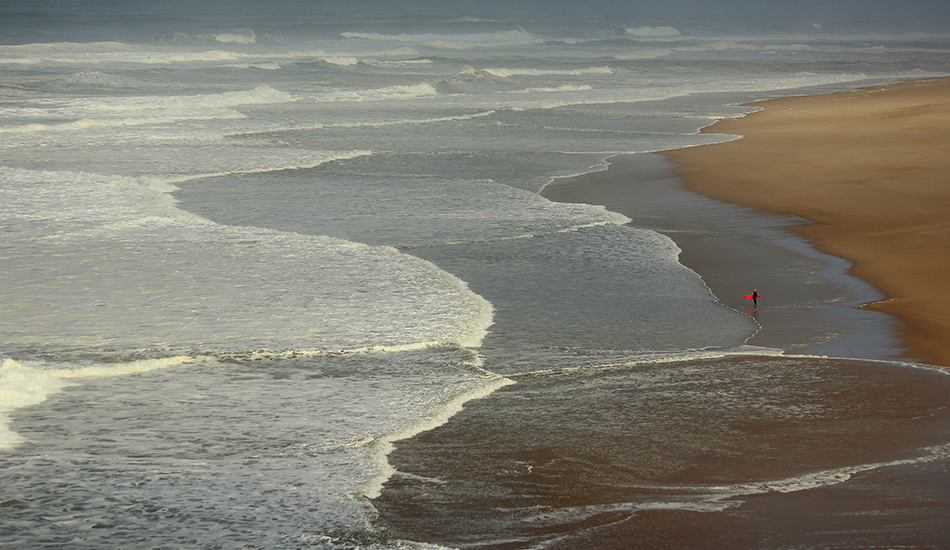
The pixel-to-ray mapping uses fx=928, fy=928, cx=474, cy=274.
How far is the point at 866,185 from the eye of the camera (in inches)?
424

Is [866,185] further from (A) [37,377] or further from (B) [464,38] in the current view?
(B) [464,38]

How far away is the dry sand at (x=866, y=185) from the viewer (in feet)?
22.5

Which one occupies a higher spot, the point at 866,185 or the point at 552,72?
the point at 552,72

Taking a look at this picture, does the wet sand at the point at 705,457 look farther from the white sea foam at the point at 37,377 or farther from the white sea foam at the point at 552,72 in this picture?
the white sea foam at the point at 552,72

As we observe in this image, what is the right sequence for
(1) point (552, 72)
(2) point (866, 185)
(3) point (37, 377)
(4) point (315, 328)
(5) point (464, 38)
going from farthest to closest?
(5) point (464, 38), (1) point (552, 72), (2) point (866, 185), (4) point (315, 328), (3) point (37, 377)

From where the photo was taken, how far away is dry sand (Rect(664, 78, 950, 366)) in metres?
6.84

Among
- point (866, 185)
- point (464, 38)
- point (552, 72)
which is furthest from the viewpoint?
point (464, 38)

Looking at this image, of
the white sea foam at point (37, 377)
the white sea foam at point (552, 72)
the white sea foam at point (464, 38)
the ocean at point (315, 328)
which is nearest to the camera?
the ocean at point (315, 328)

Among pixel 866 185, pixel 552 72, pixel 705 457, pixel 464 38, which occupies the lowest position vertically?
pixel 705 457

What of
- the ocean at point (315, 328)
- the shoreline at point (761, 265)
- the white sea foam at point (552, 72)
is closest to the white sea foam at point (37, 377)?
the ocean at point (315, 328)

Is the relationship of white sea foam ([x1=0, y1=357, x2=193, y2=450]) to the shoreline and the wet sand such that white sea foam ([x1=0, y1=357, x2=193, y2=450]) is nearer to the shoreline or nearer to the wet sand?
the wet sand

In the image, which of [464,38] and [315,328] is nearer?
[315,328]

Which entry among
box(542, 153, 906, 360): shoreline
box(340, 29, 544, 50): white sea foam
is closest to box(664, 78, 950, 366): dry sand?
box(542, 153, 906, 360): shoreline

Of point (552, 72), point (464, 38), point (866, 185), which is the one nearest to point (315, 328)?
point (866, 185)
